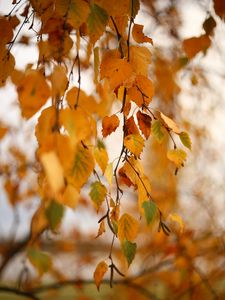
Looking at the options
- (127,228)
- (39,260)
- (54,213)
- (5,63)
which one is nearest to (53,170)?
(54,213)

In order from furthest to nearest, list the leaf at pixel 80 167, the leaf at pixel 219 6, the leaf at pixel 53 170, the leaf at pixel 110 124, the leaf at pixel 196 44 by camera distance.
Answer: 1. the leaf at pixel 196 44
2. the leaf at pixel 219 6
3. the leaf at pixel 110 124
4. the leaf at pixel 80 167
5. the leaf at pixel 53 170

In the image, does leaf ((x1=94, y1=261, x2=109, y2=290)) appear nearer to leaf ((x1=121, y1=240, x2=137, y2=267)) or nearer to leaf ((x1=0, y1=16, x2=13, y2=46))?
leaf ((x1=121, y1=240, x2=137, y2=267))

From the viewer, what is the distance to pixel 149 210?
30.4 inches

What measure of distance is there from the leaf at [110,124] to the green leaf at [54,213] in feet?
1.34

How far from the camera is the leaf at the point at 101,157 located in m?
0.82

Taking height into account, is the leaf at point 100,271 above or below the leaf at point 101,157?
below

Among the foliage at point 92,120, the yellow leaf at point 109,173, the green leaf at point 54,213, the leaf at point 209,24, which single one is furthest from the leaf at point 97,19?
the leaf at point 209,24

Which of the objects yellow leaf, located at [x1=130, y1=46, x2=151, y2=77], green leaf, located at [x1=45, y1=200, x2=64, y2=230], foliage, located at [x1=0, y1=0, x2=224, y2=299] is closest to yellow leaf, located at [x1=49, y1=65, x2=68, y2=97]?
foliage, located at [x1=0, y1=0, x2=224, y2=299]

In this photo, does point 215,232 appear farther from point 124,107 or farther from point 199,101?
point 124,107

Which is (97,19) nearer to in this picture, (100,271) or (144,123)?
(144,123)

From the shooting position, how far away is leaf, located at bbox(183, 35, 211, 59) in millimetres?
1226

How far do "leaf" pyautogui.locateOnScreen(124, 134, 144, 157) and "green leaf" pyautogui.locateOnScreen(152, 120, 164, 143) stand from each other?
2.6 inches

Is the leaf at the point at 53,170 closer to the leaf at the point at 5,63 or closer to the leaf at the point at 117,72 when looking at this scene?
the leaf at the point at 117,72

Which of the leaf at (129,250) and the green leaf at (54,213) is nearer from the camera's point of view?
the green leaf at (54,213)
